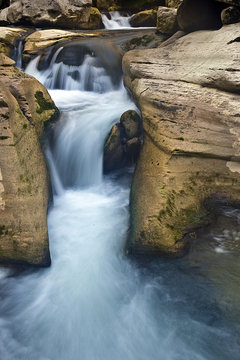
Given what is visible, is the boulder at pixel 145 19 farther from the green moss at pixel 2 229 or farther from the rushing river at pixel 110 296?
the green moss at pixel 2 229

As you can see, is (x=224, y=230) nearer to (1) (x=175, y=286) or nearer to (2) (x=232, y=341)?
(1) (x=175, y=286)

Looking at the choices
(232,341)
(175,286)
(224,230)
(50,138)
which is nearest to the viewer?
(232,341)

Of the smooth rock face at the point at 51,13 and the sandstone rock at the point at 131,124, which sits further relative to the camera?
the smooth rock face at the point at 51,13

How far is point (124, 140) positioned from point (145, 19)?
36.1 feet

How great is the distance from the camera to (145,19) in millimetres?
13547

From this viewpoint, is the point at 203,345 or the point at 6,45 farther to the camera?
the point at 6,45

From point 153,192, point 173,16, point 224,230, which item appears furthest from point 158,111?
point 173,16

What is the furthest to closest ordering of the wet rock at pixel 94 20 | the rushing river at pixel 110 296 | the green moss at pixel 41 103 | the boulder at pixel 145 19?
the wet rock at pixel 94 20, the boulder at pixel 145 19, the green moss at pixel 41 103, the rushing river at pixel 110 296

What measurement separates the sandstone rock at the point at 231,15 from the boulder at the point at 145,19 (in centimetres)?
929

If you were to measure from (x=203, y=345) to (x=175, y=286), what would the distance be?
0.75 m

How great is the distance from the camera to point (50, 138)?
539cm

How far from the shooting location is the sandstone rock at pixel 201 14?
18.9ft

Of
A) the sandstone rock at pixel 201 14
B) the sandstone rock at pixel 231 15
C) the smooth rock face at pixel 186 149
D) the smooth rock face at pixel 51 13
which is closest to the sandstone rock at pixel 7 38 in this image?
the smooth rock face at pixel 51 13

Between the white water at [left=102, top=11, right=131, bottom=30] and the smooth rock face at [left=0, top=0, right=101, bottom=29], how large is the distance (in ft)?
5.76
